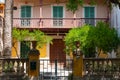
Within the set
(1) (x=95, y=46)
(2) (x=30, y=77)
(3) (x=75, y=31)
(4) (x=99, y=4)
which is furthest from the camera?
(4) (x=99, y=4)

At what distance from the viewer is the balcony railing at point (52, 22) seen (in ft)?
120

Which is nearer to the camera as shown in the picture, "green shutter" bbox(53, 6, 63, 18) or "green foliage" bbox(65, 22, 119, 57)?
"green foliage" bbox(65, 22, 119, 57)

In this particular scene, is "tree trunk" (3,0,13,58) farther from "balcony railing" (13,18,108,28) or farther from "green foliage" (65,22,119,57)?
"balcony railing" (13,18,108,28)

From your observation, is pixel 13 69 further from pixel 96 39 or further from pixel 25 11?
pixel 25 11

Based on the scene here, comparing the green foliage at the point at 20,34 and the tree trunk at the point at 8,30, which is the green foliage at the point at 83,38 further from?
the tree trunk at the point at 8,30

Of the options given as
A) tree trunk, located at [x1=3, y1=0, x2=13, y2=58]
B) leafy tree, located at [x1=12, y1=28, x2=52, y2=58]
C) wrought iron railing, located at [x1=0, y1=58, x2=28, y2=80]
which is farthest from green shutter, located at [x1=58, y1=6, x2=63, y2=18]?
wrought iron railing, located at [x1=0, y1=58, x2=28, y2=80]

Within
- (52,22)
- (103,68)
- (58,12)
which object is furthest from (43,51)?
(103,68)

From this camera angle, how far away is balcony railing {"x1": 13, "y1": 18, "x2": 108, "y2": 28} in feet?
120

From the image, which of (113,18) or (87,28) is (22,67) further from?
(113,18)

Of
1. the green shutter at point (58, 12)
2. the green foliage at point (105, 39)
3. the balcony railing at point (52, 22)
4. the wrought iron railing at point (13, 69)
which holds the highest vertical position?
the green shutter at point (58, 12)

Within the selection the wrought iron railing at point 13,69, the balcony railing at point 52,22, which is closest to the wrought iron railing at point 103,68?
the wrought iron railing at point 13,69

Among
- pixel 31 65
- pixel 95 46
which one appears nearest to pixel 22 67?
pixel 31 65

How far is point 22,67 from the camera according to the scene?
61.8 ft

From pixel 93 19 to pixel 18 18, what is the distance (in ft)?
22.4
